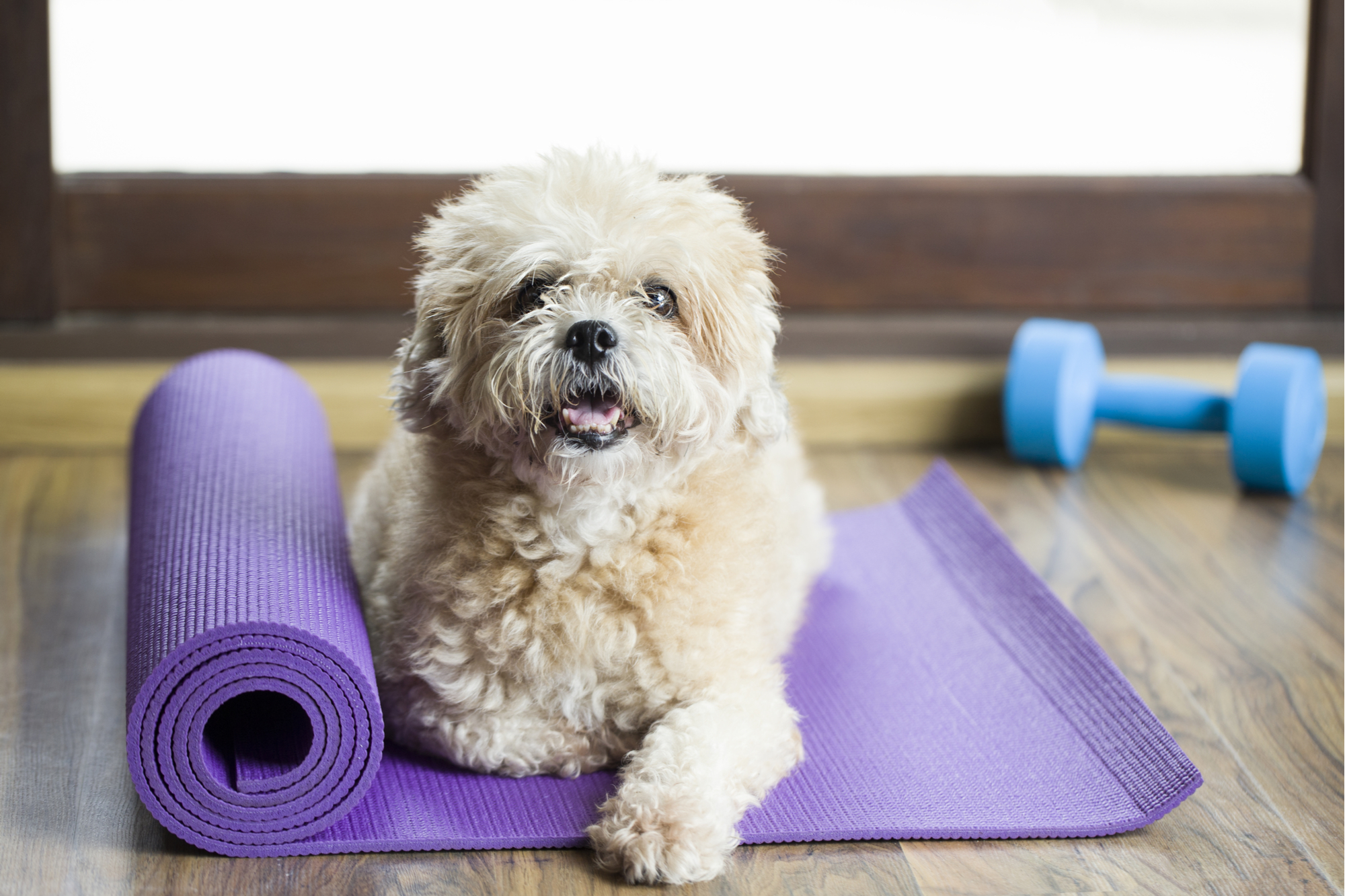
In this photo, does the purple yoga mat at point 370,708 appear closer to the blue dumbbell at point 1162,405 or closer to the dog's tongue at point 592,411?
the dog's tongue at point 592,411

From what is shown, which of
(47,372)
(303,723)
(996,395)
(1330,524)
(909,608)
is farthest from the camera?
(996,395)

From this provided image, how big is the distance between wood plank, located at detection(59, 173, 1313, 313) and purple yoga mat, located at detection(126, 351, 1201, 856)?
91 cm

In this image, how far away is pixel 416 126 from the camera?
3016mm

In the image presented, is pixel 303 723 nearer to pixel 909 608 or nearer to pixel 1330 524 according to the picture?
pixel 909 608

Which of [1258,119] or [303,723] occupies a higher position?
[1258,119]

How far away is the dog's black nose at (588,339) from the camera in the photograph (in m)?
1.44

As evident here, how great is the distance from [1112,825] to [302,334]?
205 centimetres

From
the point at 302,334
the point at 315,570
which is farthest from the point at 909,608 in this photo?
the point at 302,334

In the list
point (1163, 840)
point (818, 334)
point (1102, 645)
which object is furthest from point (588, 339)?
point (818, 334)

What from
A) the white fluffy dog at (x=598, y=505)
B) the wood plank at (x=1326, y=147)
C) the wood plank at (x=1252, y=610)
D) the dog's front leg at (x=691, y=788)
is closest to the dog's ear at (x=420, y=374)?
the white fluffy dog at (x=598, y=505)

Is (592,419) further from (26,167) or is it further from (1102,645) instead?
(26,167)

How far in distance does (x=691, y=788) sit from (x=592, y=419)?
Result: 1.38ft

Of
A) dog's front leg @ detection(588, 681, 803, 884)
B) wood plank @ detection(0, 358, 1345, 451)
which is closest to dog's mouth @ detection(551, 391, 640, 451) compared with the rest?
dog's front leg @ detection(588, 681, 803, 884)

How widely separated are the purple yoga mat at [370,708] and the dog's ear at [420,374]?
225mm
